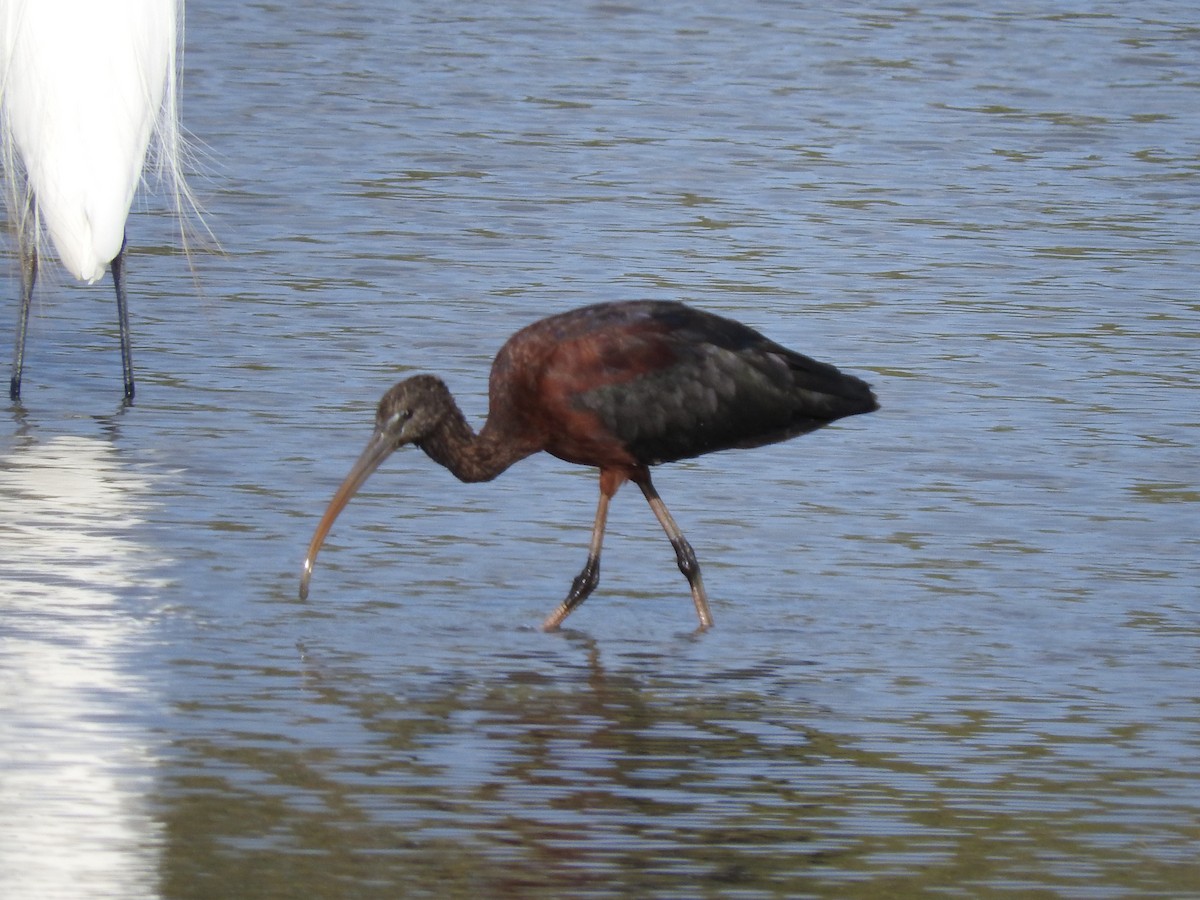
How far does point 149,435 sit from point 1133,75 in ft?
32.4

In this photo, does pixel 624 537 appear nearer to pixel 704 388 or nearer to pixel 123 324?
pixel 704 388

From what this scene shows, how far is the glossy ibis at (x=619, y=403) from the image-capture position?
312 inches

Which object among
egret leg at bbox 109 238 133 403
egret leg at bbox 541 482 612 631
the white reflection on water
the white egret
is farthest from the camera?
the white egret

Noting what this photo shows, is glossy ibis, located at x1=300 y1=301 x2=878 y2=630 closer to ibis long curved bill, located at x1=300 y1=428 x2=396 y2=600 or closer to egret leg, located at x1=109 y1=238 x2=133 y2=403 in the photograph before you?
ibis long curved bill, located at x1=300 y1=428 x2=396 y2=600

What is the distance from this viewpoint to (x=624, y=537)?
29.6 feet

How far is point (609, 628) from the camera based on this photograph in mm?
8008

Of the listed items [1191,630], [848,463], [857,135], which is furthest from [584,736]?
[857,135]

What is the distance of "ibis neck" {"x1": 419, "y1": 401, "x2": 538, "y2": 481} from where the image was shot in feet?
26.5

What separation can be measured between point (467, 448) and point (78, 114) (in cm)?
360

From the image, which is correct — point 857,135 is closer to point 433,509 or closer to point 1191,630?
point 433,509

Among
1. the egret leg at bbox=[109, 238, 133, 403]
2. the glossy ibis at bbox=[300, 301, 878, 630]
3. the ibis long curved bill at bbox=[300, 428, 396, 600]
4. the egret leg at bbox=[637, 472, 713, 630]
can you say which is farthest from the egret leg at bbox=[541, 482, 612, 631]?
the egret leg at bbox=[109, 238, 133, 403]

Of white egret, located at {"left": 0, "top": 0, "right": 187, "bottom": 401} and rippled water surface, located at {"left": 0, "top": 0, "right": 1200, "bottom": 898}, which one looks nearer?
rippled water surface, located at {"left": 0, "top": 0, "right": 1200, "bottom": 898}

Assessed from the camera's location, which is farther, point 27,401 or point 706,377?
point 27,401

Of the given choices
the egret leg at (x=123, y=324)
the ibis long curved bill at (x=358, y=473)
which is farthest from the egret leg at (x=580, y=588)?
the egret leg at (x=123, y=324)
